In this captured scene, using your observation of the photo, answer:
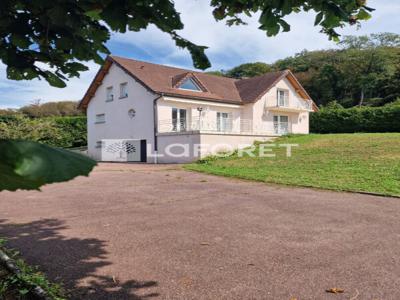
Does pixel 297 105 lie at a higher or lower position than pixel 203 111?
higher

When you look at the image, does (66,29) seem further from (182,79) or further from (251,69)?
(251,69)

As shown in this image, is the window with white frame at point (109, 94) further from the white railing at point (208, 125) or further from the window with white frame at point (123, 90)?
the white railing at point (208, 125)

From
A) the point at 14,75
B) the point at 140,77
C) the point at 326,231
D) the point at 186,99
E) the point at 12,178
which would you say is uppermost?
the point at 140,77

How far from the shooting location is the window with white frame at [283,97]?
3222 centimetres

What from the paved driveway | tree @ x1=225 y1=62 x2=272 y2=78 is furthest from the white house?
tree @ x1=225 y1=62 x2=272 y2=78

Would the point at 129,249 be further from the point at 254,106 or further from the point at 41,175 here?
the point at 254,106

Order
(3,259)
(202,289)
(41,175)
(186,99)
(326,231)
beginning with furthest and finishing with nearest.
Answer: (186,99), (326,231), (3,259), (202,289), (41,175)

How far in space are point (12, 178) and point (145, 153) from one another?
25.5m

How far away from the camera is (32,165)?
0.80 meters

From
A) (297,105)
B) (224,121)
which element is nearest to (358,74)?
(297,105)

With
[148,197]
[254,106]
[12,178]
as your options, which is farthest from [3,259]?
[254,106]

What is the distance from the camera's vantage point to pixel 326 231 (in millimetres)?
6457

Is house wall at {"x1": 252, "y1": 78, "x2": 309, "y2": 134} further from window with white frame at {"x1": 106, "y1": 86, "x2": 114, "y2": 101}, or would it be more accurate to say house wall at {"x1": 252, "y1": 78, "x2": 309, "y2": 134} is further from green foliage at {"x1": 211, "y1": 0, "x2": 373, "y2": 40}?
green foliage at {"x1": 211, "y1": 0, "x2": 373, "y2": 40}

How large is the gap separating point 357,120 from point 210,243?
32215 millimetres
